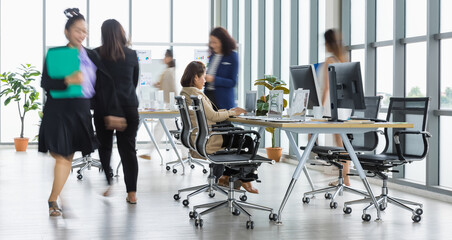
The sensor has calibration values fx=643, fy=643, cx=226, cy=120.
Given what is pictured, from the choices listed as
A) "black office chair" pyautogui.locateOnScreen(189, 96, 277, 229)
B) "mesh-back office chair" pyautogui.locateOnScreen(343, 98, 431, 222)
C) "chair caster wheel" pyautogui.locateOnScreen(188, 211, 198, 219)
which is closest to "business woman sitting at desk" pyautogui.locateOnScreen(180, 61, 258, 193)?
"black office chair" pyautogui.locateOnScreen(189, 96, 277, 229)

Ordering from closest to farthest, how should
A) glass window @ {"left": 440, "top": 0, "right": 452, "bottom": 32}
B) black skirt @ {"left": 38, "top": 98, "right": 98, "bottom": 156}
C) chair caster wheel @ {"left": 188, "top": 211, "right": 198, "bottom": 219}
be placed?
black skirt @ {"left": 38, "top": 98, "right": 98, "bottom": 156} → chair caster wheel @ {"left": 188, "top": 211, "right": 198, "bottom": 219} → glass window @ {"left": 440, "top": 0, "right": 452, "bottom": 32}

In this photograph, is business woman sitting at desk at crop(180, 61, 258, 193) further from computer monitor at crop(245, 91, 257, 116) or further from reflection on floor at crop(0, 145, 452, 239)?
computer monitor at crop(245, 91, 257, 116)

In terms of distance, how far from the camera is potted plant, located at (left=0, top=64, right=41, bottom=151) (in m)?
11.5

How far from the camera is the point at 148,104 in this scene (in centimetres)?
880

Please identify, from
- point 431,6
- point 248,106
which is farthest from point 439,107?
point 248,106

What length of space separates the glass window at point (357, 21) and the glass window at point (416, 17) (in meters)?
1.03

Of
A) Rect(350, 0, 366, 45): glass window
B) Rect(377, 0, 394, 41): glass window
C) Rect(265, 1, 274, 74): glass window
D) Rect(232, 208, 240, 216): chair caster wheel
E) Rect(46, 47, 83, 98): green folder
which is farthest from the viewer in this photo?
Rect(265, 1, 274, 74): glass window

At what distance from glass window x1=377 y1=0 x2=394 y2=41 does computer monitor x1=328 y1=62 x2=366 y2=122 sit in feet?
7.43

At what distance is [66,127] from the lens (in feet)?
14.5

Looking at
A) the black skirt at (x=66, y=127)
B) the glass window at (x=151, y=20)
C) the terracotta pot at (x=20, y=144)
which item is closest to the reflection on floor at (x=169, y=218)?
the black skirt at (x=66, y=127)

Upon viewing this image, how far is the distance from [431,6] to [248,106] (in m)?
2.07

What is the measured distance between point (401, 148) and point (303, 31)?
452 centimetres

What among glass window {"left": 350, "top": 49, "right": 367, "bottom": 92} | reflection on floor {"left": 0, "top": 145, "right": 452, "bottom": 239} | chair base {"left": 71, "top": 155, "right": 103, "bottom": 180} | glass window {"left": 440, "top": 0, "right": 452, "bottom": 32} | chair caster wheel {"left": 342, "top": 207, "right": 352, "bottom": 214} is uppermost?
glass window {"left": 440, "top": 0, "right": 452, "bottom": 32}

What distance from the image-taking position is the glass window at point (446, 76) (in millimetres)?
6355
